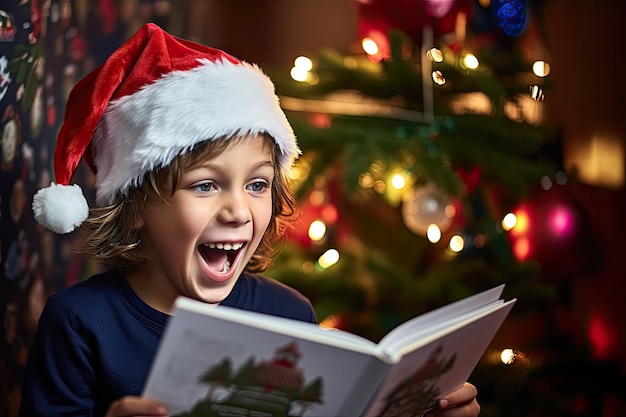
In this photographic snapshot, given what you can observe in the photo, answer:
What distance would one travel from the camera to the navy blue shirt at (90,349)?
3.48 ft

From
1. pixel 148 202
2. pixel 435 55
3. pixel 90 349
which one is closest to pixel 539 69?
pixel 435 55

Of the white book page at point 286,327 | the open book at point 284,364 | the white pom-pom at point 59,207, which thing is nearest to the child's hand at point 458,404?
the open book at point 284,364

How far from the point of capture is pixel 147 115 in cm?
105

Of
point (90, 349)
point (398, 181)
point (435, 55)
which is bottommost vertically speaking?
point (90, 349)

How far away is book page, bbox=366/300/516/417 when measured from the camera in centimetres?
92

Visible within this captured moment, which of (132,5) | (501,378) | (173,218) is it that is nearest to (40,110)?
(173,218)

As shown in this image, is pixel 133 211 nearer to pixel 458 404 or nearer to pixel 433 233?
pixel 458 404

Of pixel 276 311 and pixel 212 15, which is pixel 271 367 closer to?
pixel 276 311

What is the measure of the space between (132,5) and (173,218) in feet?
3.68

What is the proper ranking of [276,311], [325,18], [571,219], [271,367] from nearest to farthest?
[271,367]
[276,311]
[571,219]
[325,18]

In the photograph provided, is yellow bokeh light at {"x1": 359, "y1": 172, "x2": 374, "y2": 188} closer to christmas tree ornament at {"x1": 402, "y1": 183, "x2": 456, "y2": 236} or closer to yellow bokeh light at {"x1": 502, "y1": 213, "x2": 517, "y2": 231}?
christmas tree ornament at {"x1": 402, "y1": 183, "x2": 456, "y2": 236}

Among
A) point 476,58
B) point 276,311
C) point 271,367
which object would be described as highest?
point 476,58

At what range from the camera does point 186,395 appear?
89 centimetres

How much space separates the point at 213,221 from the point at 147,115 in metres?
0.15
